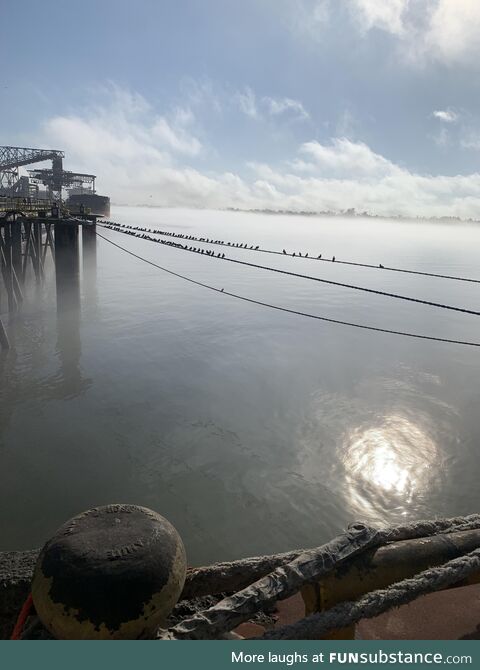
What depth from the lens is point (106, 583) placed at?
4.22 m

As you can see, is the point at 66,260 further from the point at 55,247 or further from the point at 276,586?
the point at 276,586

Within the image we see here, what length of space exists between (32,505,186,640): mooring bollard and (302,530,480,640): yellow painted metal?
1.78 m

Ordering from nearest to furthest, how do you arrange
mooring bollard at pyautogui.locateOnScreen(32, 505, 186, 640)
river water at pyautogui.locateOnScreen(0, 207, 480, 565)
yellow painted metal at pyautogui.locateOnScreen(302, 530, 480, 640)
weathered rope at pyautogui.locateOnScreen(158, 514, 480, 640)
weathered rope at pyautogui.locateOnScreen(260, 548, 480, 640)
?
mooring bollard at pyautogui.locateOnScreen(32, 505, 186, 640), weathered rope at pyautogui.locateOnScreen(158, 514, 480, 640), weathered rope at pyautogui.locateOnScreen(260, 548, 480, 640), yellow painted metal at pyautogui.locateOnScreen(302, 530, 480, 640), river water at pyautogui.locateOnScreen(0, 207, 480, 565)

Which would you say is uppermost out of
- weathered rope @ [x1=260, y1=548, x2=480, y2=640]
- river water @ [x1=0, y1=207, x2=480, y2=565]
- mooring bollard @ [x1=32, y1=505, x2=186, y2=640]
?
mooring bollard @ [x1=32, y1=505, x2=186, y2=640]

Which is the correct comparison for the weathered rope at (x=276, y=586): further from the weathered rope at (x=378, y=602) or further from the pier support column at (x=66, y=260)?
the pier support column at (x=66, y=260)

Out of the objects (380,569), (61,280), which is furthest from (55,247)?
(380,569)

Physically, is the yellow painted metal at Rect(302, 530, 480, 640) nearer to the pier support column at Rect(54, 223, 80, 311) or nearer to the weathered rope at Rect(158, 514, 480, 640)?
the weathered rope at Rect(158, 514, 480, 640)

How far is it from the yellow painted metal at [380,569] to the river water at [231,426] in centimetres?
703

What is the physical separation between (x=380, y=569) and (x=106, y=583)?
3.37 meters

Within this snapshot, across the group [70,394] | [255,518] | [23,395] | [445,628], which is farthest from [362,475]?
[23,395]

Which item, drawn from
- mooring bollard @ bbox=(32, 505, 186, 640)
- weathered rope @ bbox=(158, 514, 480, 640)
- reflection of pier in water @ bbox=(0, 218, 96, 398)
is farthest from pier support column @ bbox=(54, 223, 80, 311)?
weathered rope @ bbox=(158, 514, 480, 640)

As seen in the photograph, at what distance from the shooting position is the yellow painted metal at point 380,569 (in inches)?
193

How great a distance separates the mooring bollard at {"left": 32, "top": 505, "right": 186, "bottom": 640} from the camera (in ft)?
13.7

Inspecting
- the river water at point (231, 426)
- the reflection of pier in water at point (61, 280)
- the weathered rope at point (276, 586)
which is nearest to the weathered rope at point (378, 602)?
the weathered rope at point (276, 586)
